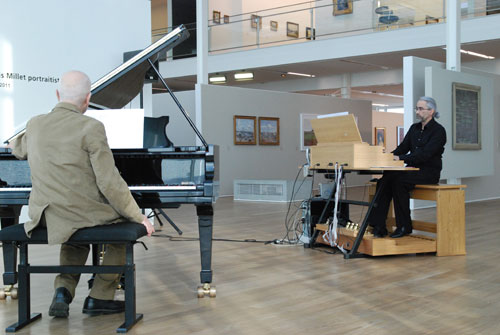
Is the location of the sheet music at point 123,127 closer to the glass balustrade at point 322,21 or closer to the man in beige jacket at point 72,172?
the man in beige jacket at point 72,172

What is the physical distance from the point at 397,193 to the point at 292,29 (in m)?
9.36

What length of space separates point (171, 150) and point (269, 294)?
1.13 metres

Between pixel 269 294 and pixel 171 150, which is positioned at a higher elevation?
pixel 171 150

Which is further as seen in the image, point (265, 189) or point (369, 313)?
point (265, 189)

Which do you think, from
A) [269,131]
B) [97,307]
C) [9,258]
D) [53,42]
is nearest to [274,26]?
[269,131]

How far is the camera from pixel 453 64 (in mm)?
9297

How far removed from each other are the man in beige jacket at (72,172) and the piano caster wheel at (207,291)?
88 cm

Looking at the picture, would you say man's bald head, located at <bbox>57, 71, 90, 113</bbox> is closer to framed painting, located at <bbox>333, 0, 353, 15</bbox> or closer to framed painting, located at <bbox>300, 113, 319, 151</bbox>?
framed painting, located at <bbox>333, 0, 353, 15</bbox>

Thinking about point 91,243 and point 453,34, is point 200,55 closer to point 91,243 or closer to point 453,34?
point 453,34

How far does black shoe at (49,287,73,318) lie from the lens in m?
3.15

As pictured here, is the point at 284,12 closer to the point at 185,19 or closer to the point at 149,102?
the point at 185,19

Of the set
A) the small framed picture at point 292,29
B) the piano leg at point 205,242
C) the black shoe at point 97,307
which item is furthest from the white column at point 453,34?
the black shoe at point 97,307

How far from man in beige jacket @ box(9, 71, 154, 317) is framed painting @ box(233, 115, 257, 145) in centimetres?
958

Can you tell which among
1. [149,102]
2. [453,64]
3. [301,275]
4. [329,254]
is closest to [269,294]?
[301,275]
